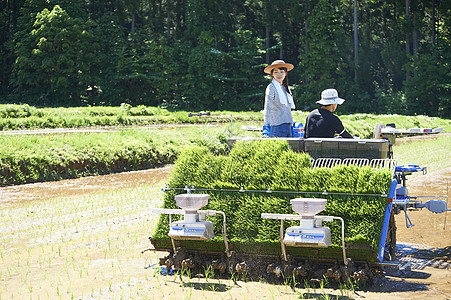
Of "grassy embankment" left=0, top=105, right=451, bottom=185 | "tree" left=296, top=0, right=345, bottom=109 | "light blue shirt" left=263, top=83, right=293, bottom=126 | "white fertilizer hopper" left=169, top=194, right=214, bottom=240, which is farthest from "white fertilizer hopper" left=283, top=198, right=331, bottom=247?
"tree" left=296, top=0, right=345, bottom=109

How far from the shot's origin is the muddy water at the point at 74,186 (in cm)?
1240

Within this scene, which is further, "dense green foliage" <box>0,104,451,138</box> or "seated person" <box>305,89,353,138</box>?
"dense green foliage" <box>0,104,451,138</box>

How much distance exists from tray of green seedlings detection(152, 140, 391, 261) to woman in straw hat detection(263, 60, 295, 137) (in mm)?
1844

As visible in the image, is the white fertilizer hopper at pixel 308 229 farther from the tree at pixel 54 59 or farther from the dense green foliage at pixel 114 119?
the tree at pixel 54 59

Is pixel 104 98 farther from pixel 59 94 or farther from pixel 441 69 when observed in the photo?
pixel 441 69

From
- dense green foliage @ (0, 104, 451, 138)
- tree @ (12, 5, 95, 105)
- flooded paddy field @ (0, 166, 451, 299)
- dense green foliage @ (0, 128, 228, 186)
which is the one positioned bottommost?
flooded paddy field @ (0, 166, 451, 299)

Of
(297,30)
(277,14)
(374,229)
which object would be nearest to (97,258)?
(374,229)

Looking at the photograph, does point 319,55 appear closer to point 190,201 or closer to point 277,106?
point 277,106

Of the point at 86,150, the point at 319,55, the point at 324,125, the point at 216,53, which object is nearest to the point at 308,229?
the point at 324,125

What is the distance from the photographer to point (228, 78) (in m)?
55.9

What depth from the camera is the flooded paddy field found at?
19.0ft

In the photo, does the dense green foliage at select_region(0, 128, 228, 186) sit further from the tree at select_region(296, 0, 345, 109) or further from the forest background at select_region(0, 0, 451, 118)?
the tree at select_region(296, 0, 345, 109)

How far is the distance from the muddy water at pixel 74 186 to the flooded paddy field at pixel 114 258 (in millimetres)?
209

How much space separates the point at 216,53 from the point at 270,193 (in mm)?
49784
